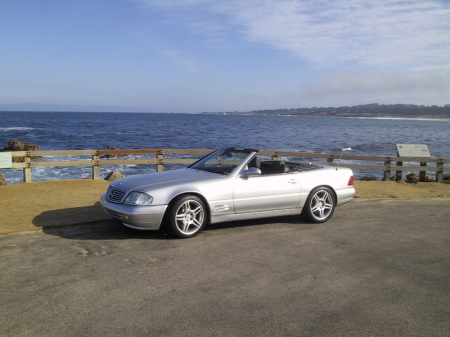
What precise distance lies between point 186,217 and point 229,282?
200 cm

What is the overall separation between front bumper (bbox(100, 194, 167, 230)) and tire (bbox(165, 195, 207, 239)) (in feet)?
0.52

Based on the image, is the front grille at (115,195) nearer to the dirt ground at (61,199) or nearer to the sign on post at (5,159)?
the dirt ground at (61,199)

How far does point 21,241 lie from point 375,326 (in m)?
5.01

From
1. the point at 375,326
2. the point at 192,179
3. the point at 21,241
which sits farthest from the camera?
the point at 192,179

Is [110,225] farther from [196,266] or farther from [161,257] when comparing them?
[196,266]

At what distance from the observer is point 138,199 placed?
20.6ft

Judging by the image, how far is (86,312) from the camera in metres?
3.84

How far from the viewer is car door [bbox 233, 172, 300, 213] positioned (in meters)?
6.95

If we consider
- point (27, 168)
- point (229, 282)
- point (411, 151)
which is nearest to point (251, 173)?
point (229, 282)

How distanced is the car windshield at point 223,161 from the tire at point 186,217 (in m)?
0.90

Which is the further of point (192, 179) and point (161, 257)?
point (192, 179)

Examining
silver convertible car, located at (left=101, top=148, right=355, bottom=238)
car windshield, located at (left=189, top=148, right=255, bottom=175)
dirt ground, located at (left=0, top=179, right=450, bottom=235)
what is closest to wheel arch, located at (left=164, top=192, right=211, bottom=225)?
silver convertible car, located at (left=101, top=148, right=355, bottom=238)

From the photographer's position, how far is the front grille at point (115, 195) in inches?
257

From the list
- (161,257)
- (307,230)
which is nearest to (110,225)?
(161,257)
